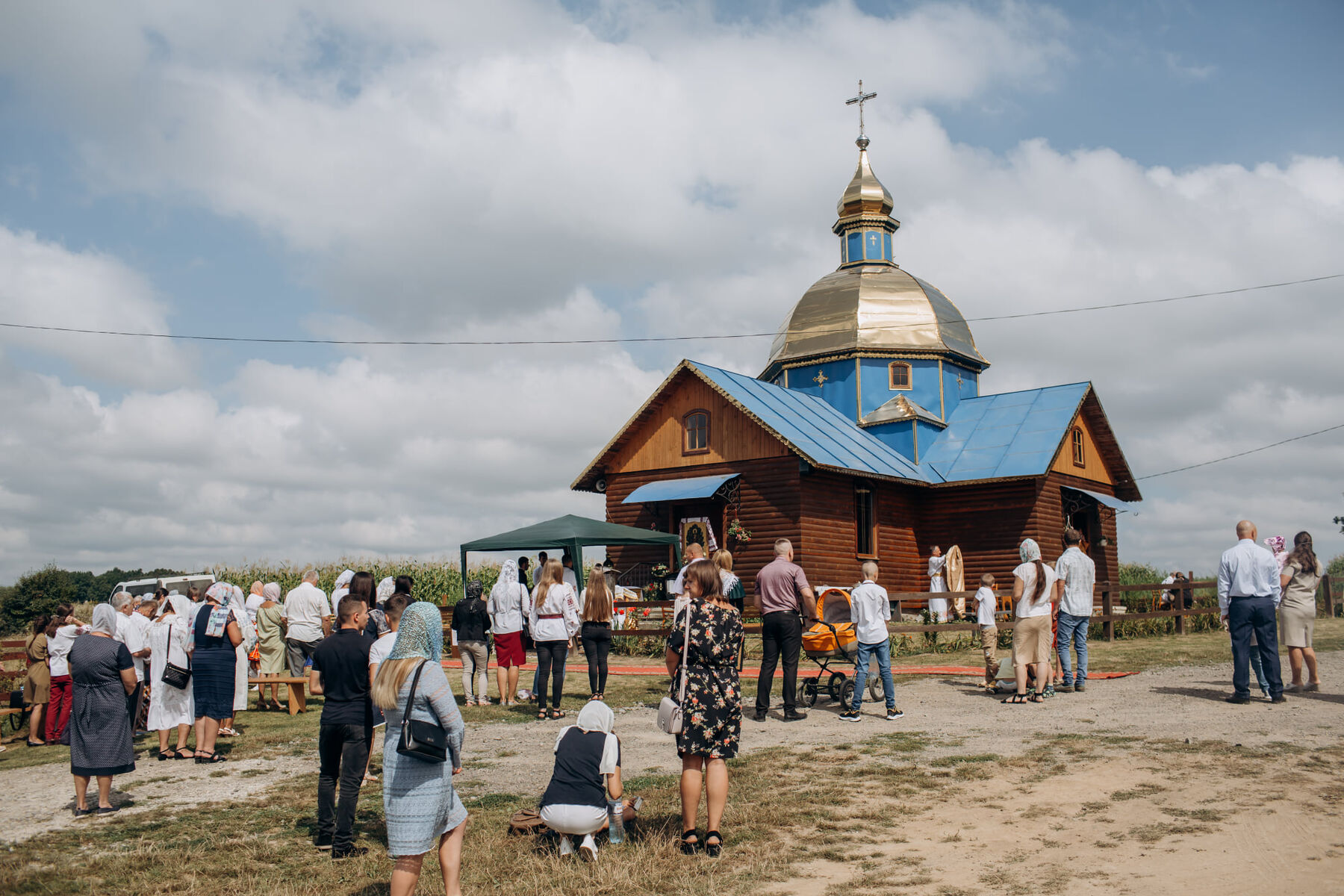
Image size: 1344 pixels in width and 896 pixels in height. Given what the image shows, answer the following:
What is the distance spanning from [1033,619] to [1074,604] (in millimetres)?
787

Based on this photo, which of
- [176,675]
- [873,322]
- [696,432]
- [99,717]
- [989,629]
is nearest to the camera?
[99,717]

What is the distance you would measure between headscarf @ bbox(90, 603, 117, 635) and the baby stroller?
A: 7181 mm

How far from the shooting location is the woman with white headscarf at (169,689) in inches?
415

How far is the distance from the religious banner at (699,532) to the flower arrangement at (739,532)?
0.70 metres

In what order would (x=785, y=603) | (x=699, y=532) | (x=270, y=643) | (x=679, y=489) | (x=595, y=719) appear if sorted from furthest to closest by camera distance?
(x=699, y=532) < (x=679, y=489) < (x=270, y=643) < (x=785, y=603) < (x=595, y=719)

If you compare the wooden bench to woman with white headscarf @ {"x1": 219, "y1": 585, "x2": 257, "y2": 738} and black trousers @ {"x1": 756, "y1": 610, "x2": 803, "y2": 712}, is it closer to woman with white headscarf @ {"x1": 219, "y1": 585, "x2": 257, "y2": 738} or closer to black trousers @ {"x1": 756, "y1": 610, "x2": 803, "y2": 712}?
woman with white headscarf @ {"x1": 219, "y1": 585, "x2": 257, "y2": 738}

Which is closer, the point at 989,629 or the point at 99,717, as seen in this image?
the point at 99,717

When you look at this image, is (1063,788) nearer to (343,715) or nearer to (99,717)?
(343,715)

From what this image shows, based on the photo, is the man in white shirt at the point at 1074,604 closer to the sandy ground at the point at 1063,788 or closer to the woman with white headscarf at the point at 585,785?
the sandy ground at the point at 1063,788

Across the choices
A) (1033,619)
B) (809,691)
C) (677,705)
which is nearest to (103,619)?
(677,705)

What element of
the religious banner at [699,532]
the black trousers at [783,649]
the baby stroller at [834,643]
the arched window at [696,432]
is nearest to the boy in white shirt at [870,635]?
the baby stroller at [834,643]

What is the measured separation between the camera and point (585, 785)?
261 inches

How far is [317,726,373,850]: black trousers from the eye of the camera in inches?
271

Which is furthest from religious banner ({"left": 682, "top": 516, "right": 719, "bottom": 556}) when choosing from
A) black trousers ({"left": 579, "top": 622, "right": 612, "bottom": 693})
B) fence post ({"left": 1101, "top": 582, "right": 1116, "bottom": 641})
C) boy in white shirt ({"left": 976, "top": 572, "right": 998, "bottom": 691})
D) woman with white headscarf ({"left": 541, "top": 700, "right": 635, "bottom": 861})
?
woman with white headscarf ({"left": 541, "top": 700, "right": 635, "bottom": 861})
